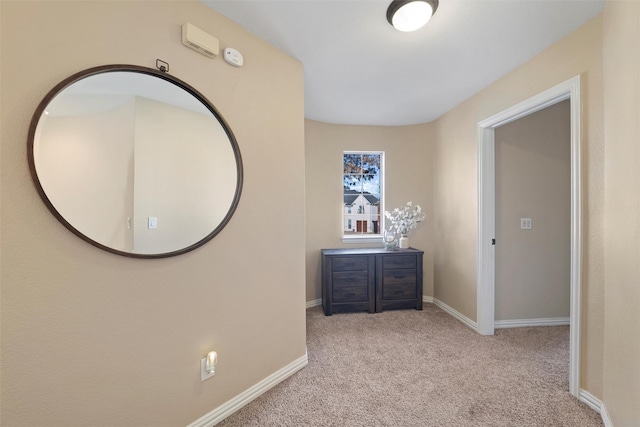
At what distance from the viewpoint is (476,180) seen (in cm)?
277

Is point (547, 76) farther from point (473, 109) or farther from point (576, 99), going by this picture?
point (473, 109)

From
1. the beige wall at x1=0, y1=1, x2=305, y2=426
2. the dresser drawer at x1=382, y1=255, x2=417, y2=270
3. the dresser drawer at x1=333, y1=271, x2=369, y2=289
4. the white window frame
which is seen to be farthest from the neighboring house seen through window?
the beige wall at x1=0, y1=1, x2=305, y2=426

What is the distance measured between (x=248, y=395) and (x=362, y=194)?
2791 mm

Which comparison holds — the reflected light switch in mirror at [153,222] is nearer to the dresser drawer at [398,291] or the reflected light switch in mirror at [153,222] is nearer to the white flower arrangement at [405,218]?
the dresser drawer at [398,291]

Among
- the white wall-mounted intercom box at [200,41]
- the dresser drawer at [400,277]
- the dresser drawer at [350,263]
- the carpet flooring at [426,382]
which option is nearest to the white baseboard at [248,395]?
the carpet flooring at [426,382]

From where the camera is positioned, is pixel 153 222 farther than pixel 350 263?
No

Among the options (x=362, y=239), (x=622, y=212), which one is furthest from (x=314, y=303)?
(x=622, y=212)

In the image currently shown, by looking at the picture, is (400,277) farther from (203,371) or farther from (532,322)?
(203,371)

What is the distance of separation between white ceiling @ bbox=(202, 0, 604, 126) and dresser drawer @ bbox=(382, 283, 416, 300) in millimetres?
2126

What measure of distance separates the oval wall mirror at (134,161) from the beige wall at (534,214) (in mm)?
2732

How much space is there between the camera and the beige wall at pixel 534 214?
292 centimetres

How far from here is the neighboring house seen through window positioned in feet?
12.8

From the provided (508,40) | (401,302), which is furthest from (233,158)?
(401,302)

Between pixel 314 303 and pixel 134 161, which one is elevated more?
pixel 134 161
